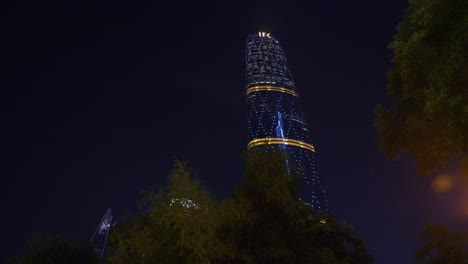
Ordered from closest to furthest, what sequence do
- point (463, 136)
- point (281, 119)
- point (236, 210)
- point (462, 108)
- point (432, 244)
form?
point (462, 108) < point (463, 136) < point (432, 244) < point (236, 210) < point (281, 119)

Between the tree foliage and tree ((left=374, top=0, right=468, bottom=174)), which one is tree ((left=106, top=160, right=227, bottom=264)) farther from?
tree ((left=374, top=0, right=468, bottom=174))

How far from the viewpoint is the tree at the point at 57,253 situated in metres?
28.3

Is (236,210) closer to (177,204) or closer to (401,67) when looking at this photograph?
(177,204)

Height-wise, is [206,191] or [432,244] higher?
[206,191]

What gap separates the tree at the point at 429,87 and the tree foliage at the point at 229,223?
13.8 feet

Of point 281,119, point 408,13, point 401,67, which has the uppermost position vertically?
point 281,119

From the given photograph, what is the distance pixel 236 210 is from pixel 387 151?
475 cm

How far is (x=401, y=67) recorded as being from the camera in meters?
10.0

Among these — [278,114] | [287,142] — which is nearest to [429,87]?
[287,142]

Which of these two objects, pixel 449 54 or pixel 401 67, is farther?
pixel 401 67

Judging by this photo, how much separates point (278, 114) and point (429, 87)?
44931mm

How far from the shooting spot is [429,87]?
31.1 feet

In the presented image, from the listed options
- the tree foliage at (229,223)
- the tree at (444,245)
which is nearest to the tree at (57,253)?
the tree foliage at (229,223)

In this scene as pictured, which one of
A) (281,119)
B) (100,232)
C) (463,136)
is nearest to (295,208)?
(463,136)
